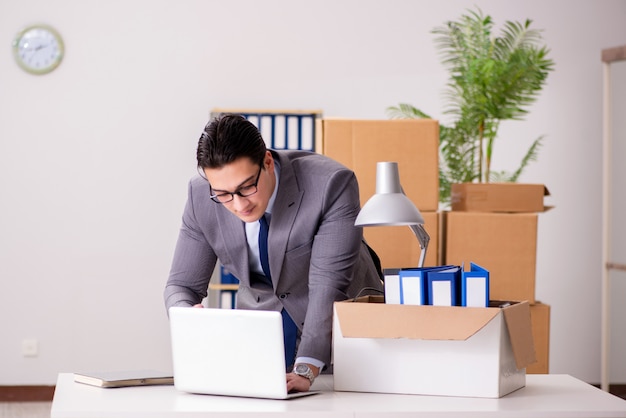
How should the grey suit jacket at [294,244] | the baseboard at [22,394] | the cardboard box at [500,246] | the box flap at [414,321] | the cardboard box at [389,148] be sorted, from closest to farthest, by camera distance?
the box flap at [414,321] → the grey suit jacket at [294,244] → the cardboard box at [389,148] → the cardboard box at [500,246] → the baseboard at [22,394]

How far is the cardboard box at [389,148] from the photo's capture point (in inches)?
124

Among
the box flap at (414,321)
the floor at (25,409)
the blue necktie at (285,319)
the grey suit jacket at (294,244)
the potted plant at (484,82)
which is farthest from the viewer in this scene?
the floor at (25,409)

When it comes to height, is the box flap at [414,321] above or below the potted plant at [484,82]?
below

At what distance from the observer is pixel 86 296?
4.58 m

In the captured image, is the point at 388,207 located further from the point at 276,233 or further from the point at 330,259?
the point at 276,233

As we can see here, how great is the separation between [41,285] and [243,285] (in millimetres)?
2704

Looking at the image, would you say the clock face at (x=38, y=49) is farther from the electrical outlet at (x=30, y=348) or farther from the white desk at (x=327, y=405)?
the white desk at (x=327, y=405)

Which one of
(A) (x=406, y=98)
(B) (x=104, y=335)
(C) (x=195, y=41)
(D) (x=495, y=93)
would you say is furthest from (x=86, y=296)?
(D) (x=495, y=93)

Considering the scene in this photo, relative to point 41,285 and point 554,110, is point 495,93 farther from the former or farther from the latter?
point 41,285

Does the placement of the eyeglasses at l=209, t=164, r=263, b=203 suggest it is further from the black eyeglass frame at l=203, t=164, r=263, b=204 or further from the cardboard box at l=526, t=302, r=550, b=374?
the cardboard box at l=526, t=302, r=550, b=374

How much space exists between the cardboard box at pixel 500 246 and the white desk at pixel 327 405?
148 centimetres

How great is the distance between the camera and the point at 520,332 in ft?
5.85

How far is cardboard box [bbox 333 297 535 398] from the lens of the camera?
1.70m

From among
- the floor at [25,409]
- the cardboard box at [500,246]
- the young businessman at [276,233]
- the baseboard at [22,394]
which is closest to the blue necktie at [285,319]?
the young businessman at [276,233]
